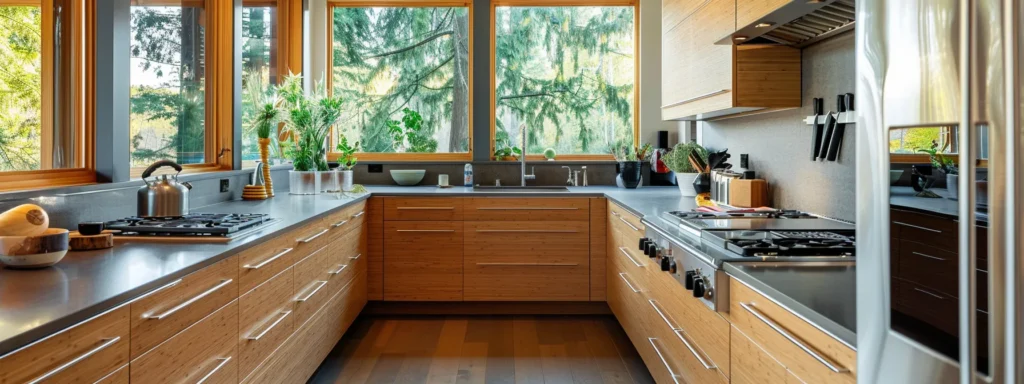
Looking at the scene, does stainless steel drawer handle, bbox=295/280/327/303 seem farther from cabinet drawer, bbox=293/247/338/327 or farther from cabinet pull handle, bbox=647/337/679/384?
cabinet pull handle, bbox=647/337/679/384

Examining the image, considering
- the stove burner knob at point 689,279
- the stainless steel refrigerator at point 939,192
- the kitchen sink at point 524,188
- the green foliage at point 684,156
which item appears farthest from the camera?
the kitchen sink at point 524,188

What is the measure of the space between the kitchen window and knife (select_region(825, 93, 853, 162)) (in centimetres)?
271

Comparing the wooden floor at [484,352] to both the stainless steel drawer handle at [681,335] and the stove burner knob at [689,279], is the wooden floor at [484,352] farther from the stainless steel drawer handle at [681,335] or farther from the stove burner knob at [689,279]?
the stove burner knob at [689,279]

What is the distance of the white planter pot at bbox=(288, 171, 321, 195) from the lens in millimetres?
3918

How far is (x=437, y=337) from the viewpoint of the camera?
376 cm

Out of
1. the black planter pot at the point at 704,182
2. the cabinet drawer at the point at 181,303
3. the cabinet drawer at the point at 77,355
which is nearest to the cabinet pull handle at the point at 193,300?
the cabinet drawer at the point at 181,303

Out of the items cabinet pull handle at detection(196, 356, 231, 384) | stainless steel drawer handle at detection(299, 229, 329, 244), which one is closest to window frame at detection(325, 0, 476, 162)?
stainless steel drawer handle at detection(299, 229, 329, 244)

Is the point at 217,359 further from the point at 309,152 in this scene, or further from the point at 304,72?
the point at 304,72

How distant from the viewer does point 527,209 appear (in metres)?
4.11

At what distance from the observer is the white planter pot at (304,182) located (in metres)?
3.92

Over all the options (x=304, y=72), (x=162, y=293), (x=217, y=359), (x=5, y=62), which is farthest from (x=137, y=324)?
(x=304, y=72)

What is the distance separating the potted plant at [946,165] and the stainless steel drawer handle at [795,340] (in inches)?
15.8

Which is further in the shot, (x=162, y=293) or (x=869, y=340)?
(x=162, y=293)

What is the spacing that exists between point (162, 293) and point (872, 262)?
138cm
